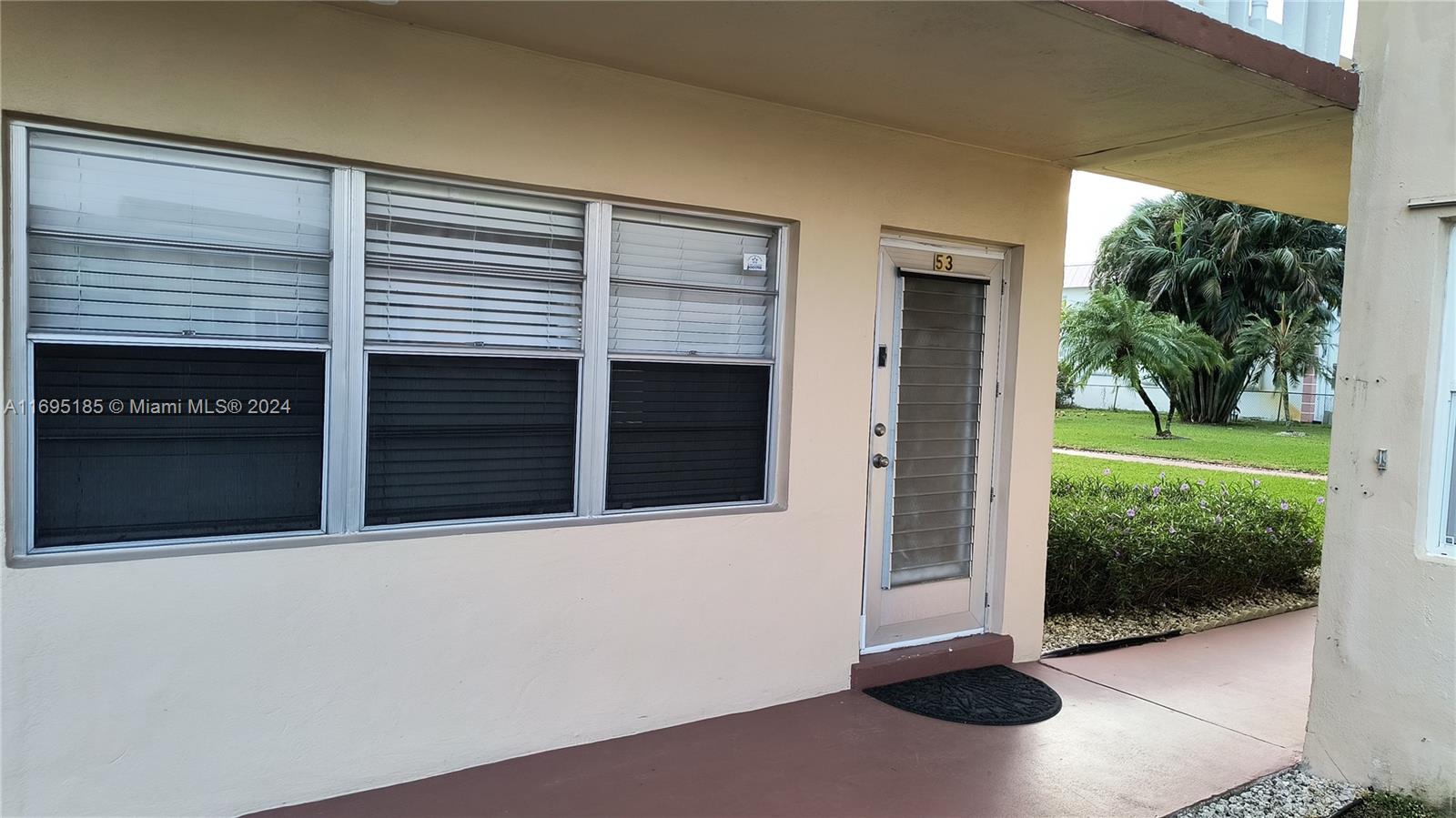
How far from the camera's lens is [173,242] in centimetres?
Result: 340

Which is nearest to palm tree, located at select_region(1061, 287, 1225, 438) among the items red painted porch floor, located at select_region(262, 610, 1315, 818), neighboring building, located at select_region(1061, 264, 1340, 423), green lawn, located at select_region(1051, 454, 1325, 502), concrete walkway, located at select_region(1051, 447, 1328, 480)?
concrete walkway, located at select_region(1051, 447, 1328, 480)

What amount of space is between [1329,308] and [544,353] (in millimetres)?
29781

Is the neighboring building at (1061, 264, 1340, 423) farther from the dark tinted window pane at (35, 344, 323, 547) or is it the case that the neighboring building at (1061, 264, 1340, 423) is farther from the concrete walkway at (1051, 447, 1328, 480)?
the dark tinted window pane at (35, 344, 323, 547)

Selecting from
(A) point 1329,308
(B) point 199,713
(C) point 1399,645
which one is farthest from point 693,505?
(A) point 1329,308

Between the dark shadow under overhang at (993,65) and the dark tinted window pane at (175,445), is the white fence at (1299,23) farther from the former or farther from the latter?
the dark tinted window pane at (175,445)

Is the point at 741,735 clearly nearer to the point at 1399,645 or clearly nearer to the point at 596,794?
the point at 596,794

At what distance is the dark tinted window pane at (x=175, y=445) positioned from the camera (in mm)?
3283

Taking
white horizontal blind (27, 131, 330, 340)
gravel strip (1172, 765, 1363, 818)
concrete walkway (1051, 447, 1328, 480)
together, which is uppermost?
white horizontal blind (27, 131, 330, 340)

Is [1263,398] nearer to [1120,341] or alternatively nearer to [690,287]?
[1120,341]

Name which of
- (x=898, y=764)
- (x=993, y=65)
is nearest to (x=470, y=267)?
(x=993, y=65)

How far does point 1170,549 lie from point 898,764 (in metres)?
3.86

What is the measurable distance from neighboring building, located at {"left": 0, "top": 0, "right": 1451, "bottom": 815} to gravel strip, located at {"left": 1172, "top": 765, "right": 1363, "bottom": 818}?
0.55ft

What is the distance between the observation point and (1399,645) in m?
4.16

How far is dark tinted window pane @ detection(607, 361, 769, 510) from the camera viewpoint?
4484 mm
